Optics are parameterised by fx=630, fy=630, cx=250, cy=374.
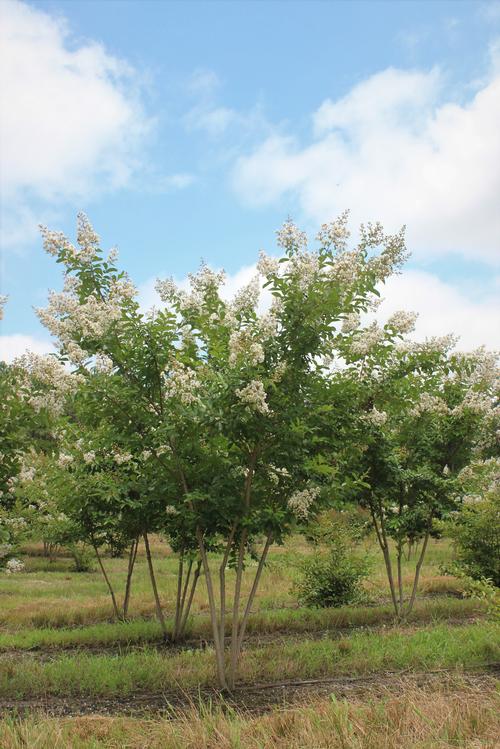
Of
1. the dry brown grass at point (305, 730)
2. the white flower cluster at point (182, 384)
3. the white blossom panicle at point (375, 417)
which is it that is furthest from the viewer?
the white blossom panicle at point (375, 417)

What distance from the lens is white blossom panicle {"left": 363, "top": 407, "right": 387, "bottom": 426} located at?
255 inches

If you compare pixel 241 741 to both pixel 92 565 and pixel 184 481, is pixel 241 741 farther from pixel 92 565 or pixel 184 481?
pixel 92 565

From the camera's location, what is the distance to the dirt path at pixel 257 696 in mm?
5367

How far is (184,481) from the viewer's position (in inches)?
235

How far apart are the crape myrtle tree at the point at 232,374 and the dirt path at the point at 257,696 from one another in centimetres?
37

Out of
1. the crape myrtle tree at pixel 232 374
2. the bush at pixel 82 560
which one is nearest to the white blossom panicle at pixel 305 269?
the crape myrtle tree at pixel 232 374

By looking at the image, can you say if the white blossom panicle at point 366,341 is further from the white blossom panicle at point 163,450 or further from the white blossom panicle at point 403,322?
the white blossom panicle at point 163,450

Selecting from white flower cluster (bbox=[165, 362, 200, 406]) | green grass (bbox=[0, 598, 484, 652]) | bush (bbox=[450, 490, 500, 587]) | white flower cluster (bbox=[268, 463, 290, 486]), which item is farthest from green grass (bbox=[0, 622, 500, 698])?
bush (bbox=[450, 490, 500, 587])

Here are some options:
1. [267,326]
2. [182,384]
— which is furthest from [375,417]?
[182,384]

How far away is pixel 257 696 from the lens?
5.70 meters

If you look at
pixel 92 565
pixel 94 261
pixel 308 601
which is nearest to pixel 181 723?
pixel 94 261

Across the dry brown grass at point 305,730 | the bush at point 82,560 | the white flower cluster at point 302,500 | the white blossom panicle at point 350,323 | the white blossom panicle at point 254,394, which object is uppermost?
the white blossom panicle at point 350,323

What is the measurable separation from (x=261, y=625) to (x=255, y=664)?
3.11 metres

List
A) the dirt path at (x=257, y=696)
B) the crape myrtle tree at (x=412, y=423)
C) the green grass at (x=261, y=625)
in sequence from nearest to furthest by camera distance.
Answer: the dirt path at (x=257, y=696)
the crape myrtle tree at (x=412, y=423)
the green grass at (x=261, y=625)
